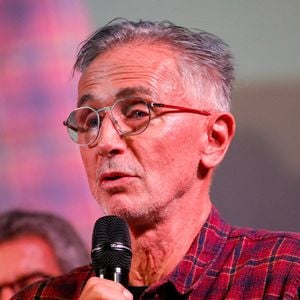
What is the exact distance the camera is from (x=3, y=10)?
6.31 ft

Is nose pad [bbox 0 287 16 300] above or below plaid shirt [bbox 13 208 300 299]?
below

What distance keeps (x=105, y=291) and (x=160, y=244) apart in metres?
0.42

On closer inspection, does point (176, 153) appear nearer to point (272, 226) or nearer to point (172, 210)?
point (172, 210)

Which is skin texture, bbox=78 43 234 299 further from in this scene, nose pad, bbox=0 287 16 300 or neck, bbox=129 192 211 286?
nose pad, bbox=0 287 16 300

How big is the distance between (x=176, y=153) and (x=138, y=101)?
0.12 meters

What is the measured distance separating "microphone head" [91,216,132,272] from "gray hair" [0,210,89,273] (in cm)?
62

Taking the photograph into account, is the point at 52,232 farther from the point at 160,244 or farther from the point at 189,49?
the point at 189,49

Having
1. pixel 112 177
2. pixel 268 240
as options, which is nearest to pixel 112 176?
pixel 112 177

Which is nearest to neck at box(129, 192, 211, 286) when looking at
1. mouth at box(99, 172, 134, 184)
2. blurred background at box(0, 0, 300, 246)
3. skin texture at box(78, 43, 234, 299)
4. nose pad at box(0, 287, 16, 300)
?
skin texture at box(78, 43, 234, 299)

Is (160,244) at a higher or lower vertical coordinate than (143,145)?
lower

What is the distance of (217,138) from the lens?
1501 millimetres

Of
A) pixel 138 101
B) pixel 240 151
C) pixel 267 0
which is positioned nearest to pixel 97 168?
pixel 138 101

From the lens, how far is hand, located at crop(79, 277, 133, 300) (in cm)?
102

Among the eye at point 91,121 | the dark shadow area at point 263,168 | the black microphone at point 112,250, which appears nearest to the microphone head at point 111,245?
the black microphone at point 112,250
